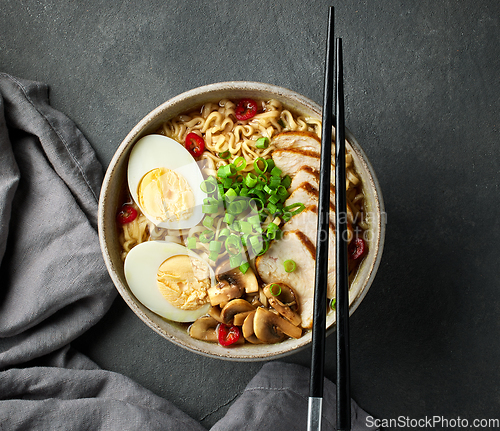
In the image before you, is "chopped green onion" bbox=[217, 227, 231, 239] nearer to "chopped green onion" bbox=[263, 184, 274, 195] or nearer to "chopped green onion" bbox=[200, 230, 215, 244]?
"chopped green onion" bbox=[200, 230, 215, 244]

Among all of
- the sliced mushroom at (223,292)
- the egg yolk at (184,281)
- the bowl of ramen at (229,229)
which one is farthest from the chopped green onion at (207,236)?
the sliced mushroom at (223,292)

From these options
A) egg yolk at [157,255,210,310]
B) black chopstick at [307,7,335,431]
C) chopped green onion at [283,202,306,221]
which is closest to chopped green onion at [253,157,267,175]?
chopped green onion at [283,202,306,221]

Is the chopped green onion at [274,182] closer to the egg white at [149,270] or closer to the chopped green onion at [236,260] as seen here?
the chopped green onion at [236,260]

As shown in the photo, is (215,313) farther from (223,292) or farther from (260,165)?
(260,165)

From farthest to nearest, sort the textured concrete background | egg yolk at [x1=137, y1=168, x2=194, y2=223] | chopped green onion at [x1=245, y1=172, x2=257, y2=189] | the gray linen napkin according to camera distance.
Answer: the textured concrete background < the gray linen napkin < egg yolk at [x1=137, y1=168, x2=194, y2=223] < chopped green onion at [x1=245, y1=172, x2=257, y2=189]

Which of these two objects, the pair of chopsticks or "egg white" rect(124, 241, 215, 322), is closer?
the pair of chopsticks

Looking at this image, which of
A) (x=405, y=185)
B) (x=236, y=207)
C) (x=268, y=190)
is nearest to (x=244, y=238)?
(x=236, y=207)

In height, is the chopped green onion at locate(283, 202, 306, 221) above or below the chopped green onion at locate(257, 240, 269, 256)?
above
